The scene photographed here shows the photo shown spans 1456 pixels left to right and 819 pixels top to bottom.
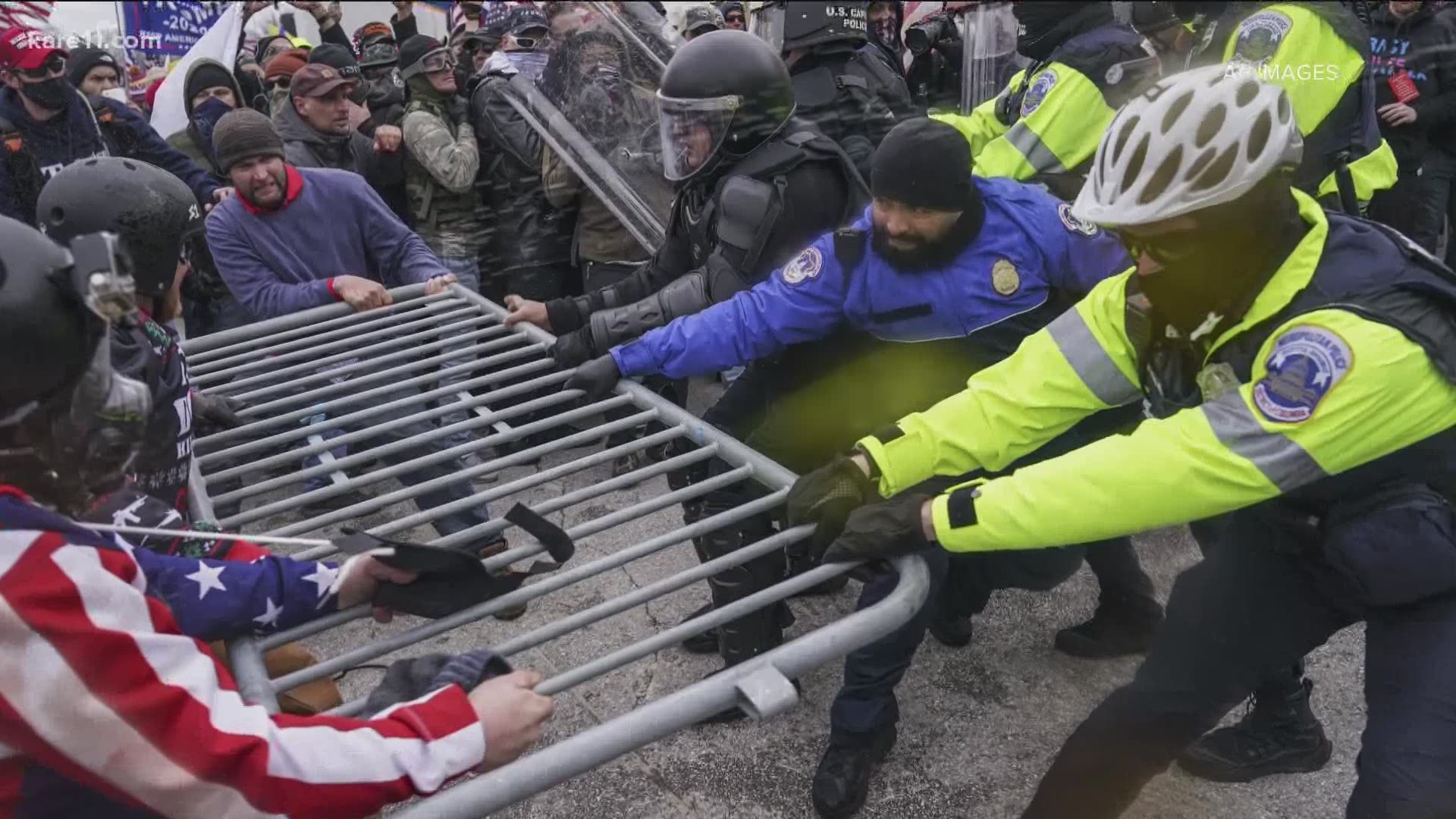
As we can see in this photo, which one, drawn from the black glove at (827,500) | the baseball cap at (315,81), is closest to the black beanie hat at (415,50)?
the baseball cap at (315,81)

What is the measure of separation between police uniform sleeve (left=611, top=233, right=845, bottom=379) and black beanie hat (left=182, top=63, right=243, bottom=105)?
400cm

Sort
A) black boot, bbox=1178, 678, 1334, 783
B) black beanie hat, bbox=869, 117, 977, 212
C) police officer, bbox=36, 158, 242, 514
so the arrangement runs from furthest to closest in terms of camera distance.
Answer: black boot, bbox=1178, 678, 1334, 783 → black beanie hat, bbox=869, 117, 977, 212 → police officer, bbox=36, 158, 242, 514

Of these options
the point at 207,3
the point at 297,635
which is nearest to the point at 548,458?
the point at 297,635

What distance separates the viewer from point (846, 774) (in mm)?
2672

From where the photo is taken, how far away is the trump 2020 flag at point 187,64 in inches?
218

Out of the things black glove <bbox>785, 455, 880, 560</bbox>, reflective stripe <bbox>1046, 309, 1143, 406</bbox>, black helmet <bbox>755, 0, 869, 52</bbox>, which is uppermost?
reflective stripe <bbox>1046, 309, 1143, 406</bbox>

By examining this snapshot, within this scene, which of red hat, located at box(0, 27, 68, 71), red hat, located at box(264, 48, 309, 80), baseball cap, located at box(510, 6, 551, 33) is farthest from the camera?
red hat, located at box(264, 48, 309, 80)

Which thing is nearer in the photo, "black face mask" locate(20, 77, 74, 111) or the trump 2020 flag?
"black face mask" locate(20, 77, 74, 111)


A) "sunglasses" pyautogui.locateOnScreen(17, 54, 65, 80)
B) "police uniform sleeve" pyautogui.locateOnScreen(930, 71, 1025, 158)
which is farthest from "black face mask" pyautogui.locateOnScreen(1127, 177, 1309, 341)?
"sunglasses" pyautogui.locateOnScreen(17, 54, 65, 80)

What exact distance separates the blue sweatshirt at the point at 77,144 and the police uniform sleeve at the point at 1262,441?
11.8ft

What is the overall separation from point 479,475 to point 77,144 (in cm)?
364

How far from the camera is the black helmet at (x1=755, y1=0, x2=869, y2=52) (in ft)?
14.4

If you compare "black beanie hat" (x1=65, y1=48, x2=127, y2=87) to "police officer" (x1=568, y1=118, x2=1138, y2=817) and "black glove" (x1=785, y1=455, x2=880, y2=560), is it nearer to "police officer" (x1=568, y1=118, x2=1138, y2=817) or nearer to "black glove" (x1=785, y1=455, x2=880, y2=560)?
"police officer" (x1=568, y1=118, x2=1138, y2=817)

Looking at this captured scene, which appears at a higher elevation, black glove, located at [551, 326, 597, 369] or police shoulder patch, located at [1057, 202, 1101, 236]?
police shoulder patch, located at [1057, 202, 1101, 236]
